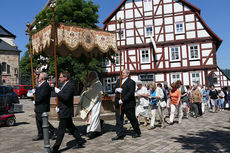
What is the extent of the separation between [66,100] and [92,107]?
156cm

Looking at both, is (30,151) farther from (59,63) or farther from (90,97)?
(59,63)

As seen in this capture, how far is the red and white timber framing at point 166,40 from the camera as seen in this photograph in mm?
24859

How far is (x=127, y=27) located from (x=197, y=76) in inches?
392

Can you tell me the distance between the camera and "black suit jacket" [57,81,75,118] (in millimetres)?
5203

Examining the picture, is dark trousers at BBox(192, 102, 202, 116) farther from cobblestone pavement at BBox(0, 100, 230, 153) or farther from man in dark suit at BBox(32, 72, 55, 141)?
man in dark suit at BBox(32, 72, 55, 141)

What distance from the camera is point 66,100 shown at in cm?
520

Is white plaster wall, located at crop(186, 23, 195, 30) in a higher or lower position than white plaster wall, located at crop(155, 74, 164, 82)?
higher

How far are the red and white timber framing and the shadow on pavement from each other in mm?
18783

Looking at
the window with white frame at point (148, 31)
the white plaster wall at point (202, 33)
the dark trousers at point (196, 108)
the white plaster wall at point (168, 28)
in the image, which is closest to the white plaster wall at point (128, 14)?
the window with white frame at point (148, 31)

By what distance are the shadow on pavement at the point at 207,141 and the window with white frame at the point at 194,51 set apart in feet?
62.8

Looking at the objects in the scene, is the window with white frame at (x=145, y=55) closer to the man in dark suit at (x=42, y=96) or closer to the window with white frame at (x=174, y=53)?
the window with white frame at (x=174, y=53)

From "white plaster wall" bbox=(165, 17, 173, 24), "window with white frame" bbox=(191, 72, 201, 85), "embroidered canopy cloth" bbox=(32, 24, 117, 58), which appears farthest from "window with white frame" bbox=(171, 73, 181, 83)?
"embroidered canopy cloth" bbox=(32, 24, 117, 58)

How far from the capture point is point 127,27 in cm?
2734

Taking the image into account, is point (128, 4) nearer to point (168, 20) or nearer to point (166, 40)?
point (168, 20)
